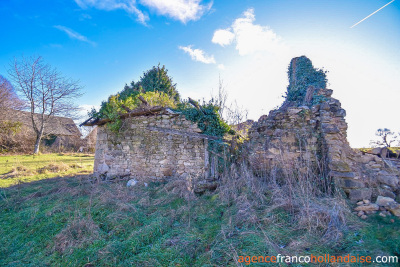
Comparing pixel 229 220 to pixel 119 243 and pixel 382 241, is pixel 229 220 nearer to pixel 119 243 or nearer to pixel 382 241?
pixel 119 243

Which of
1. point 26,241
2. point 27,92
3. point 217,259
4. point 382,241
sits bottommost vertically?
point 26,241

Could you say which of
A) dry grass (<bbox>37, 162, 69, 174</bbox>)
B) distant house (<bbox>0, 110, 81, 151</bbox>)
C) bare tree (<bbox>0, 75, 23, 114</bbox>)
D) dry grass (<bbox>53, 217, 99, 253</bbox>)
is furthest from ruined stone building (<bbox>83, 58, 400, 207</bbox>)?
distant house (<bbox>0, 110, 81, 151</bbox>)

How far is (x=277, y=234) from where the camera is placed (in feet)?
9.27

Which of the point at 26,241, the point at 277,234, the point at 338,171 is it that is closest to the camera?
the point at 277,234

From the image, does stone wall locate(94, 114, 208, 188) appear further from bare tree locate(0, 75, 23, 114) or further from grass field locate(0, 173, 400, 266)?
bare tree locate(0, 75, 23, 114)

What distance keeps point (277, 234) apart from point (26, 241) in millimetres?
4453

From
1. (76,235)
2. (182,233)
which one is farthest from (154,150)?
(182,233)

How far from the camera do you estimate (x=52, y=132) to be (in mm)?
20250

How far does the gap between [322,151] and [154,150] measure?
19.2 ft

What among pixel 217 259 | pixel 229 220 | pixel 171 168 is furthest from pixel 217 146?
pixel 217 259

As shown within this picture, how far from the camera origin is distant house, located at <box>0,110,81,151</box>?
56.3 ft

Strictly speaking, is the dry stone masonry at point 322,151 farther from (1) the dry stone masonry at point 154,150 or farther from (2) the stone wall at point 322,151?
(1) the dry stone masonry at point 154,150

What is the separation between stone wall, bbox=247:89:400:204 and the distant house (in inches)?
857

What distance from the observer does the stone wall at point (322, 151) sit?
416 cm
